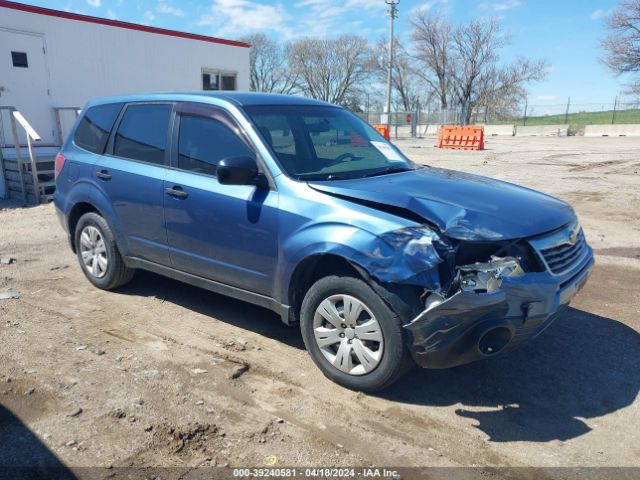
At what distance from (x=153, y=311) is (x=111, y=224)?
921 mm

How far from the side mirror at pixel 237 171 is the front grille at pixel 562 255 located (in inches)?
78.9

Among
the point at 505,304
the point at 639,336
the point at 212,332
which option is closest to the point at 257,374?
the point at 212,332

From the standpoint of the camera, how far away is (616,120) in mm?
49219

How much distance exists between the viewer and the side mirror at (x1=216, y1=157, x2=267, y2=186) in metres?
3.71

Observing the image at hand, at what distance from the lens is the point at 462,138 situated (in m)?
26.8

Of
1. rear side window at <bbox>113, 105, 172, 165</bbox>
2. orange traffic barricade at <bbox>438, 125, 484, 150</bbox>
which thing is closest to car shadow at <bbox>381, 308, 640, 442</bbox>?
rear side window at <bbox>113, 105, 172, 165</bbox>

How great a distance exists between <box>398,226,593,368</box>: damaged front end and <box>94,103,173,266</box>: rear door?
2.50 metres

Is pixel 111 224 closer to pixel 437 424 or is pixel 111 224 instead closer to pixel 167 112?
pixel 167 112

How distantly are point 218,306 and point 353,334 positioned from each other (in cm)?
205

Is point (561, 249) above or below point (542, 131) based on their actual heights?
above

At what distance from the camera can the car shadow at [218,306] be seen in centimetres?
455

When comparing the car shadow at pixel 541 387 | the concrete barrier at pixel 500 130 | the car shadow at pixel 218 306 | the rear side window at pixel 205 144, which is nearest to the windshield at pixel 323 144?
the rear side window at pixel 205 144

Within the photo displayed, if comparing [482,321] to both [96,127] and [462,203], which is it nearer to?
[462,203]

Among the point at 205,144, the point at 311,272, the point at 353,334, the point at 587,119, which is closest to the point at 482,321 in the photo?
the point at 353,334
